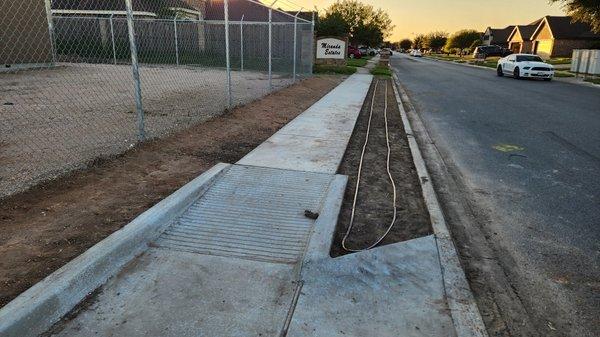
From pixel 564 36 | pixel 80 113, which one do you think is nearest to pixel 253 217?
pixel 80 113

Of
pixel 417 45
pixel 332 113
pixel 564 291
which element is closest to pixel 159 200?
pixel 564 291

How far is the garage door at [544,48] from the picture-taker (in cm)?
5756

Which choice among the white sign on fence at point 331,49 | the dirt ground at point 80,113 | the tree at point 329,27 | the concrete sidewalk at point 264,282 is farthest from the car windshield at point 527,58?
the concrete sidewalk at point 264,282

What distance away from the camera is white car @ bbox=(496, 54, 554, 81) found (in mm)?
23578

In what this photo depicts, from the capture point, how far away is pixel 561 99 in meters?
15.0

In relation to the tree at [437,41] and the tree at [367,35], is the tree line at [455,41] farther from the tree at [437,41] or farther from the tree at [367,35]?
the tree at [367,35]

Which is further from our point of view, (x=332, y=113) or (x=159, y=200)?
(x=332, y=113)

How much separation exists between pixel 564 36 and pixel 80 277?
66058mm

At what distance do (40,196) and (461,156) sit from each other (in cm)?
602

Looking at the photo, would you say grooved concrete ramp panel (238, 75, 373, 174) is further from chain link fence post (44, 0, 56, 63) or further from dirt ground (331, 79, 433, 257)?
chain link fence post (44, 0, 56, 63)

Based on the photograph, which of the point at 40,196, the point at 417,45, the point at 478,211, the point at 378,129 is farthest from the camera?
the point at 417,45

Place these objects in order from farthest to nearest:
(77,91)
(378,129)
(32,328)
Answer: (77,91)
(378,129)
(32,328)

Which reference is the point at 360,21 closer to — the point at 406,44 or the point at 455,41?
the point at 455,41

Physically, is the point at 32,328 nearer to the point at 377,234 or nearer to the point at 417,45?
the point at 377,234
